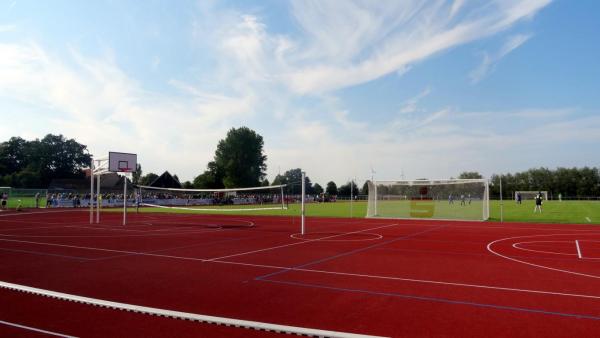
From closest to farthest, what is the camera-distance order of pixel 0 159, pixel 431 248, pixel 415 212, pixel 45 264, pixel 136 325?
pixel 136 325 < pixel 45 264 < pixel 431 248 < pixel 415 212 < pixel 0 159

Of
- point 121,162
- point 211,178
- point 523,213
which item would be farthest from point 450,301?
point 211,178

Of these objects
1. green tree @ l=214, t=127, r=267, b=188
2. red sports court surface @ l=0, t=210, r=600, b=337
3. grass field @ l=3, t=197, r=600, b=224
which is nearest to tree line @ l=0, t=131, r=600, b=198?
green tree @ l=214, t=127, r=267, b=188

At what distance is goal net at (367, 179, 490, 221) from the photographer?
3272 cm

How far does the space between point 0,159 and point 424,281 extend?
377 feet

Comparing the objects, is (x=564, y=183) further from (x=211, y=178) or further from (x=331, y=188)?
(x=211, y=178)

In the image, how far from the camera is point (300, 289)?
Answer: 323 inches

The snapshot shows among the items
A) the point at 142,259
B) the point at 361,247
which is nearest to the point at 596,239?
the point at 361,247

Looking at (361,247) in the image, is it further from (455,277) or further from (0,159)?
(0,159)

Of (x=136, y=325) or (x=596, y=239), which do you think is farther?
(x=596, y=239)

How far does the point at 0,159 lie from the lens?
3802 inches

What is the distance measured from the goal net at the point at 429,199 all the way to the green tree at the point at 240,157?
6327 centimetres

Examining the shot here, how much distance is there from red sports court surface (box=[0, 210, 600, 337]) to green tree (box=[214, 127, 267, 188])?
82259 millimetres

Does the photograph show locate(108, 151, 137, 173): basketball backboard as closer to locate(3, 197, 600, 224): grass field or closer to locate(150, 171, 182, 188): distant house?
locate(3, 197, 600, 224): grass field

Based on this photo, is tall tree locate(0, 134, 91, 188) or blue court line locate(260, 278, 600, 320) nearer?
blue court line locate(260, 278, 600, 320)
